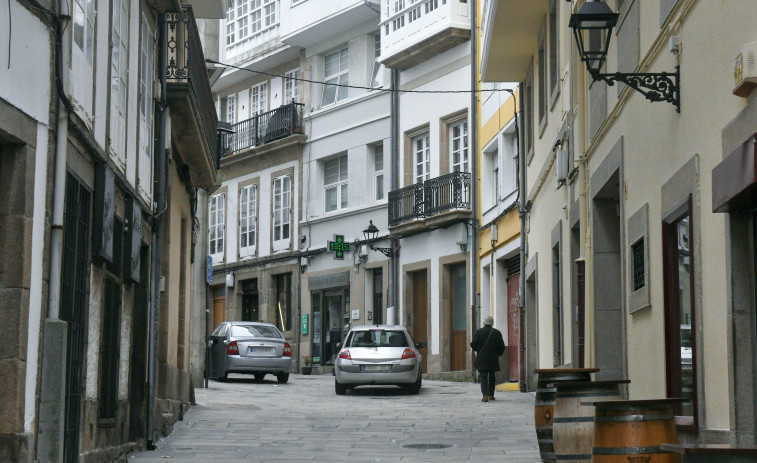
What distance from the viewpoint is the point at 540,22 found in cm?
1947

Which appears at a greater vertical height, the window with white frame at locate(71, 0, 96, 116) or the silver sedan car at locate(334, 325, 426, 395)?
the window with white frame at locate(71, 0, 96, 116)

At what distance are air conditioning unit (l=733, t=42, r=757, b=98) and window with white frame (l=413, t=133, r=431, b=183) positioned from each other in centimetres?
2553

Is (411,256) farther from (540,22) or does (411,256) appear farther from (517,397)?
(540,22)

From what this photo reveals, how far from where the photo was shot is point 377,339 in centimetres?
2470

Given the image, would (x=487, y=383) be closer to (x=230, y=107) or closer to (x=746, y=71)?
(x=746, y=71)

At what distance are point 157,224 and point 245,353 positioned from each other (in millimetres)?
12510

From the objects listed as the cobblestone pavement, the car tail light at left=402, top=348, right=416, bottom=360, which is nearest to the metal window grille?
the cobblestone pavement

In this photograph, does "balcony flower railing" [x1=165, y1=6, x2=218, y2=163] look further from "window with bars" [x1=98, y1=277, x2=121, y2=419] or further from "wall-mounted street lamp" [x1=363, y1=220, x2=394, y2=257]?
"wall-mounted street lamp" [x1=363, y1=220, x2=394, y2=257]

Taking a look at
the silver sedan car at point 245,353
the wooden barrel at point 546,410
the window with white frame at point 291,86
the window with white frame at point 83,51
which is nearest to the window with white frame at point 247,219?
the window with white frame at point 291,86

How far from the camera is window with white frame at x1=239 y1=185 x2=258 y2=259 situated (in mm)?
39906

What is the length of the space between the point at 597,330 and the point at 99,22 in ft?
19.6

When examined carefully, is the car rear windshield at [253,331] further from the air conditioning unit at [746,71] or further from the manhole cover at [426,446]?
the air conditioning unit at [746,71]

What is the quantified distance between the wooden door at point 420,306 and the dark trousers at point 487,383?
11.6m

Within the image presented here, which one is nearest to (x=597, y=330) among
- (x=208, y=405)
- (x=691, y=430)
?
(x=691, y=430)
